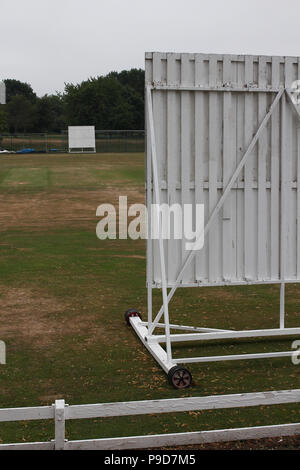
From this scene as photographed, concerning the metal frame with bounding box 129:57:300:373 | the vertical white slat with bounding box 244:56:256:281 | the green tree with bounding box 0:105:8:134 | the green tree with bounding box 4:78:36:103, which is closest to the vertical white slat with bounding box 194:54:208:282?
the metal frame with bounding box 129:57:300:373

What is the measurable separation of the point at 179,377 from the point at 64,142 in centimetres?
7381

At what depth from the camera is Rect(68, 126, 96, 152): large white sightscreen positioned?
251 ft

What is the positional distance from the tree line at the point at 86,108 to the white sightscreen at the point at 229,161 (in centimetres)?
8746

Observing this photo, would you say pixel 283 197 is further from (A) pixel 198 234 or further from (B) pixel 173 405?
(B) pixel 173 405

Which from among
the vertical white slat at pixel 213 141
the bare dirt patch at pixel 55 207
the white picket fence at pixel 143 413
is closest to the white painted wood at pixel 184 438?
the white picket fence at pixel 143 413

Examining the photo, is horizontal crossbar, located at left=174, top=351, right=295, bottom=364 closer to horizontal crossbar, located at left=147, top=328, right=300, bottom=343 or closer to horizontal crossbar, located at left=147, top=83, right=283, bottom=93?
horizontal crossbar, located at left=147, top=328, right=300, bottom=343

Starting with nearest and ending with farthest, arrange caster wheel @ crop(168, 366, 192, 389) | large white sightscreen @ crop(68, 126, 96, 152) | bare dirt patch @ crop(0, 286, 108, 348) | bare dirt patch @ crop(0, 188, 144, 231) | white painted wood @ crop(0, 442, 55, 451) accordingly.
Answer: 1. white painted wood @ crop(0, 442, 55, 451)
2. caster wheel @ crop(168, 366, 192, 389)
3. bare dirt patch @ crop(0, 286, 108, 348)
4. bare dirt patch @ crop(0, 188, 144, 231)
5. large white sightscreen @ crop(68, 126, 96, 152)

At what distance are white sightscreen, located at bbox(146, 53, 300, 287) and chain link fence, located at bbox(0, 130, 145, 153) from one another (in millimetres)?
66165

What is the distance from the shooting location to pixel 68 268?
15297 mm

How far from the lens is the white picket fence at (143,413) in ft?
18.3

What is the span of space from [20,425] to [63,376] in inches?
61.0

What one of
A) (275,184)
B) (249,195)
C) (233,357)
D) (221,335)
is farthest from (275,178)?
(233,357)

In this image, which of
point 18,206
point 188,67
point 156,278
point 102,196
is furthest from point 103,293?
point 102,196
